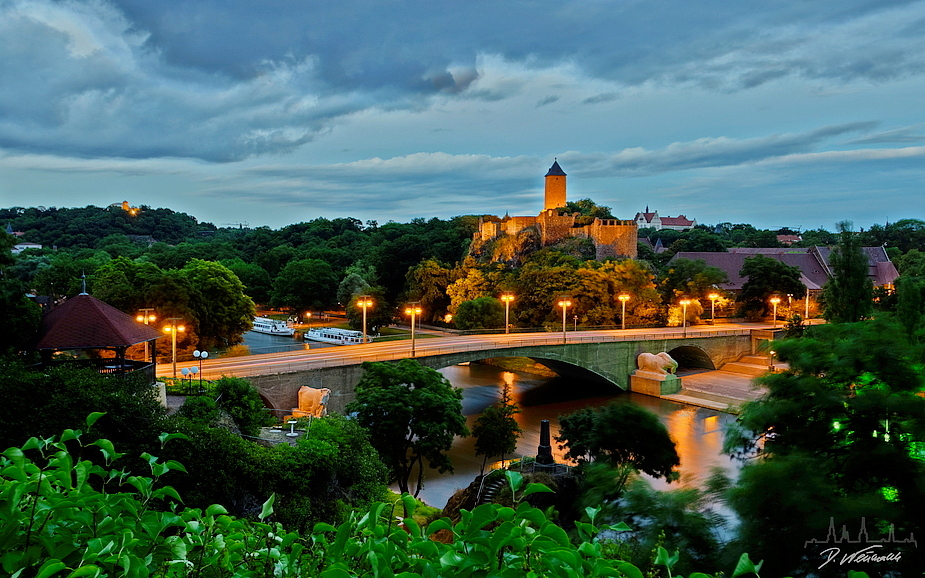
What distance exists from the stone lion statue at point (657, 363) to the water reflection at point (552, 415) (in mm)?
1935

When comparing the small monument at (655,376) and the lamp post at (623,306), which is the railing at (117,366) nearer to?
the small monument at (655,376)

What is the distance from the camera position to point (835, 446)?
41.9ft

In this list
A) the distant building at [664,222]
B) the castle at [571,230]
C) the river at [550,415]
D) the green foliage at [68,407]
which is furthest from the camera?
the distant building at [664,222]

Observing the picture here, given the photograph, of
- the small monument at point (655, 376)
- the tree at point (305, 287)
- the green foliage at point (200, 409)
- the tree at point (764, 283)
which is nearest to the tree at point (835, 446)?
the green foliage at point (200, 409)

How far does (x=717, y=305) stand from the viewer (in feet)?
189

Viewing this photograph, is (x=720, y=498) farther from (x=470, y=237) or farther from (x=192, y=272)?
(x=470, y=237)

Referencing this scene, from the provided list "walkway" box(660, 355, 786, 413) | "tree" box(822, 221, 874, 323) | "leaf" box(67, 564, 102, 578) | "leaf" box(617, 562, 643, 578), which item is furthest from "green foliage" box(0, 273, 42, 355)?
"walkway" box(660, 355, 786, 413)

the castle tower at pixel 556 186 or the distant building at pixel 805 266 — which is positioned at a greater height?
the castle tower at pixel 556 186

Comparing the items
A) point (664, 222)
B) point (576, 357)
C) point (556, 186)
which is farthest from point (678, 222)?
point (576, 357)

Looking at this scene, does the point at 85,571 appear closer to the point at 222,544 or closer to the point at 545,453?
the point at 222,544

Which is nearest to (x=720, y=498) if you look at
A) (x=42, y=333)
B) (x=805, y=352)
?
(x=805, y=352)

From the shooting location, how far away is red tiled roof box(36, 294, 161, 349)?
698 inches
